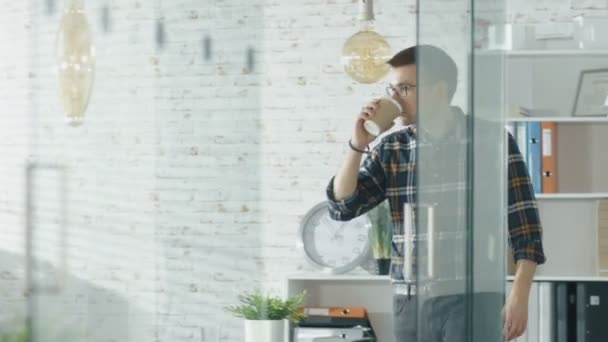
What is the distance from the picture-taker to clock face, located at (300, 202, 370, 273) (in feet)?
13.8

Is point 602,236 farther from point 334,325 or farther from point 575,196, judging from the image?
point 334,325

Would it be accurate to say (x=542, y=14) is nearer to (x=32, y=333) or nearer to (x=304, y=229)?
(x=304, y=229)

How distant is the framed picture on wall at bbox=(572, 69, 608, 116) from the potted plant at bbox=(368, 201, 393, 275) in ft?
2.73

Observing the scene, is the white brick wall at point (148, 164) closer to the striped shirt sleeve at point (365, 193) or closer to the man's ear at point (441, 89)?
the man's ear at point (441, 89)

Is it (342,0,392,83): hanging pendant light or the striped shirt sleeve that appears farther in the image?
(342,0,392,83): hanging pendant light

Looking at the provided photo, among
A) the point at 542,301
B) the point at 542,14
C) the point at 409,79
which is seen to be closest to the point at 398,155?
the point at 409,79

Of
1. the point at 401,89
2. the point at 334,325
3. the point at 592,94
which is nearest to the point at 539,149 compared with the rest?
the point at 592,94

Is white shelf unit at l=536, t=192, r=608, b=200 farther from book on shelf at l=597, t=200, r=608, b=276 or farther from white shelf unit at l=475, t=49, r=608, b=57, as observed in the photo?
white shelf unit at l=475, t=49, r=608, b=57

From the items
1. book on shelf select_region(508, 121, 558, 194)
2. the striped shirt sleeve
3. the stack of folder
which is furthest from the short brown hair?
book on shelf select_region(508, 121, 558, 194)

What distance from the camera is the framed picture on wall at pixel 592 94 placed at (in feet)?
13.4

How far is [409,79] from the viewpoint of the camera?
1.41m

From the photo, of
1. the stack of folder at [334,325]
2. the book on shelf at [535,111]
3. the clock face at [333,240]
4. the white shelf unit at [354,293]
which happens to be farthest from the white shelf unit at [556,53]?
the stack of folder at [334,325]

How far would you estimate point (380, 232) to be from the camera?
4117 millimetres

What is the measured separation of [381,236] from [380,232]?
2 centimetres
